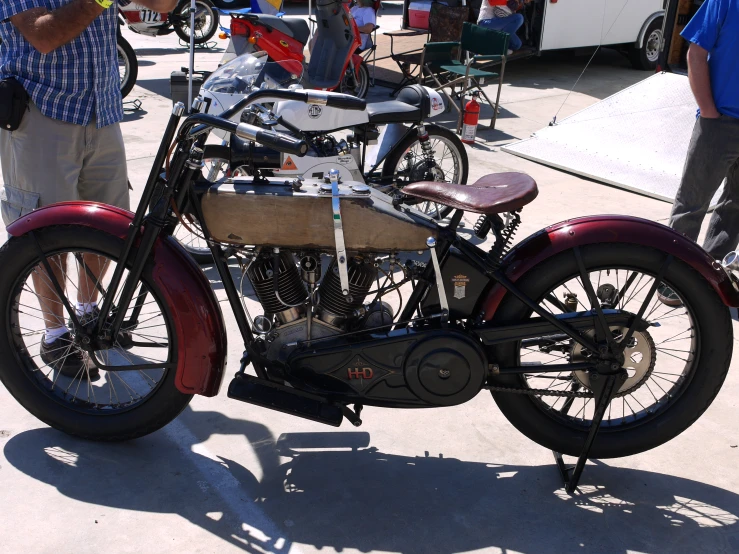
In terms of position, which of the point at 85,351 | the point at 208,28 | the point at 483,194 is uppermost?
the point at 483,194

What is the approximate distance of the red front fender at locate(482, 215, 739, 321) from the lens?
2818mm

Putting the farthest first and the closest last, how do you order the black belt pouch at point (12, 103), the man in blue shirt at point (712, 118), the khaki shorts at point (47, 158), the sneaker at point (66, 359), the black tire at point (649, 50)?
the black tire at point (649, 50) < the man in blue shirt at point (712, 118) < the sneaker at point (66, 359) < the khaki shorts at point (47, 158) < the black belt pouch at point (12, 103)

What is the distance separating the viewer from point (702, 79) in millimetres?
4301

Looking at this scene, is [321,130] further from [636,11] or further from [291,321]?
[636,11]

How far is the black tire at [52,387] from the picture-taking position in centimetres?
295

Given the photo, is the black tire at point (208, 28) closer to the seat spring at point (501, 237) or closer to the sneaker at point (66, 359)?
the sneaker at point (66, 359)

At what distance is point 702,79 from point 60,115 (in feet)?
10.8

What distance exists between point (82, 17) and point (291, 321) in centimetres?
148

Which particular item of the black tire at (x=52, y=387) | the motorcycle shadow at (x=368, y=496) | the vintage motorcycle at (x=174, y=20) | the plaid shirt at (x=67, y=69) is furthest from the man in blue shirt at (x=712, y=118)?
the vintage motorcycle at (x=174, y=20)

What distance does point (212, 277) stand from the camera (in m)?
4.79

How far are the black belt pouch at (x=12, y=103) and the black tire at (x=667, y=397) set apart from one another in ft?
7.01

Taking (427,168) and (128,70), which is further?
(128,70)

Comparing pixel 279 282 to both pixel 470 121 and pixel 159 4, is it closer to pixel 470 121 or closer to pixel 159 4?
pixel 159 4

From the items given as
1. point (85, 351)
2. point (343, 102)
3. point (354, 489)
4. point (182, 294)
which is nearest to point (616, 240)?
point (343, 102)
